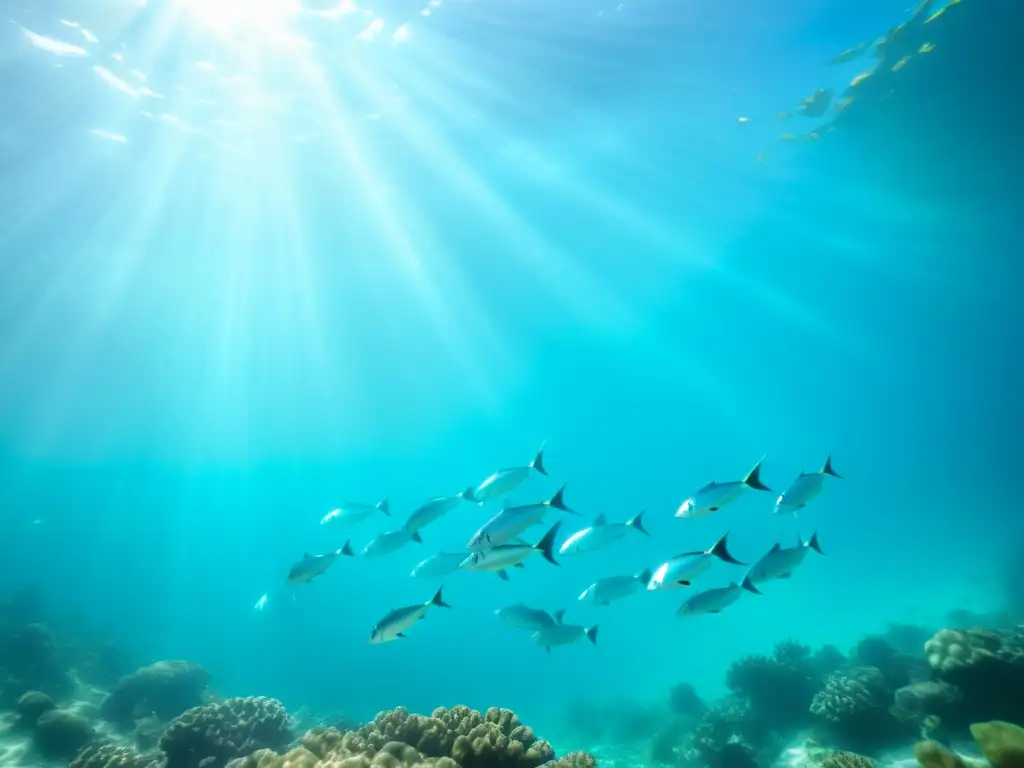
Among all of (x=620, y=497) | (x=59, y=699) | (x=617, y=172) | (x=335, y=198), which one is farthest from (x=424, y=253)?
(x=620, y=497)

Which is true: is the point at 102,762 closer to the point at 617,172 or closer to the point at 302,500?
the point at 617,172

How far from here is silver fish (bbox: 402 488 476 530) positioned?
683 centimetres

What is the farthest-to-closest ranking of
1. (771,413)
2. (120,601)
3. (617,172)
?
1. (771,413)
2. (120,601)
3. (617,172)

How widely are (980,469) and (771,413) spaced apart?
29.4 metres

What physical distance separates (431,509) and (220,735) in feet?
19.6

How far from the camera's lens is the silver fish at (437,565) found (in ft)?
23.4

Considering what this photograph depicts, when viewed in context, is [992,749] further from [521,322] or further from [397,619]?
[521,322]

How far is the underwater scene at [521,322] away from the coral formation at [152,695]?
102mm

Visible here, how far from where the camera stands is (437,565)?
741 centimetres

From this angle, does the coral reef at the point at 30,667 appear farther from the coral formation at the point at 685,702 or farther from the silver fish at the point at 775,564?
the coral formation at the point at 685,702

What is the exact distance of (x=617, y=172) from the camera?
26047 mm

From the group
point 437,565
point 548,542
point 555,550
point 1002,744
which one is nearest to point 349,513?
point 437,565

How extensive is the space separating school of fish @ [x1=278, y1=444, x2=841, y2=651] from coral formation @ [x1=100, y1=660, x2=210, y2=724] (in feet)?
31.1

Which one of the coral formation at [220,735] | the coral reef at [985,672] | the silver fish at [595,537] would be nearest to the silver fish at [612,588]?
the silver fish at [595,537]
